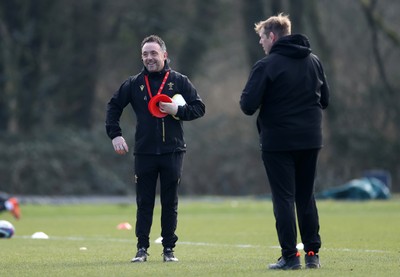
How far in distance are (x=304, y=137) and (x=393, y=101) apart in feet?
95.7

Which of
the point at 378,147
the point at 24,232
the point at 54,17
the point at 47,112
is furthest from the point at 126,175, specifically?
the point at 24,232

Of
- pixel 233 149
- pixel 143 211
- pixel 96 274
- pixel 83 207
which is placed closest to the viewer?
pixel 96 274

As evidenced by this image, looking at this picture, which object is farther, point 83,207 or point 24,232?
point 83,207

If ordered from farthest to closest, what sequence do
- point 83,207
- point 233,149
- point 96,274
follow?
point 233,149
point 83,207
point 96,274

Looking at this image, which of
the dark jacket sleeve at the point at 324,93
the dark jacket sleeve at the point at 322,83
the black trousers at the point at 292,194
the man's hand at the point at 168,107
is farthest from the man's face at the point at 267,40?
the man's hand at the point at 168,107

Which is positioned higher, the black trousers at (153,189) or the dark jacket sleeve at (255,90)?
the dark jacket sleeve at (255,90)

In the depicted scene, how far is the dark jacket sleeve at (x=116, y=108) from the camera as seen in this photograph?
1073cm

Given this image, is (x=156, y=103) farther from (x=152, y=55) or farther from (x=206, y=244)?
(x=206, y=244)

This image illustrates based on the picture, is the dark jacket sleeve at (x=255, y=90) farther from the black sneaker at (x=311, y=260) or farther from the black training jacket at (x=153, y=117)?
the black sneaker at (x=311, y=260)

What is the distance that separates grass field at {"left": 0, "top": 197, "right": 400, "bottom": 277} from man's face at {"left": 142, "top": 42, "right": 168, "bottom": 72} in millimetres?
1969

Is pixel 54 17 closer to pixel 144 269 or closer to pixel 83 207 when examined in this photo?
pixel 83 207

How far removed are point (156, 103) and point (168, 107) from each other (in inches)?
5.9

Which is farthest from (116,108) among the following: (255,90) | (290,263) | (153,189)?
(290,263)

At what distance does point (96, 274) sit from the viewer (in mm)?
9234
